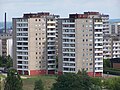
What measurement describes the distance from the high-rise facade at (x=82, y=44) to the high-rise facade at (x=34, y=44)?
4.90 ft

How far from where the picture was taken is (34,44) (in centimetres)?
2997

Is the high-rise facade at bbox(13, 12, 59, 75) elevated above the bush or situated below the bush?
above

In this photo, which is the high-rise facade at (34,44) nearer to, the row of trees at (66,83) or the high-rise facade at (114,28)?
the row of trees at (66,83)

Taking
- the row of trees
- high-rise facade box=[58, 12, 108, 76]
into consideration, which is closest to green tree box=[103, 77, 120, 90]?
the row of trees

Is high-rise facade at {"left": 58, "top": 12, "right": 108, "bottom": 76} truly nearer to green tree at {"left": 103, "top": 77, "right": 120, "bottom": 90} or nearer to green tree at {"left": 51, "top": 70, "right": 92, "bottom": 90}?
green tree at {"left": 103, "top": 77, "right": 120, "bottom": 90}

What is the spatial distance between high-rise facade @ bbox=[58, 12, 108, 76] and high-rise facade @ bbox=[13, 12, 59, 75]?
149cm

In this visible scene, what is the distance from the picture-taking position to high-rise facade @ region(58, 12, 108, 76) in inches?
1123

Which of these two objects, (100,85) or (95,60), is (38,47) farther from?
(100,85)

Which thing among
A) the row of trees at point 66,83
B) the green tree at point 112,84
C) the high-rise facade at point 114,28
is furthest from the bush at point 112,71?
the high-rise facade at point 114,28

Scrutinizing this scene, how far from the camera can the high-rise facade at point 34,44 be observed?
29938mm

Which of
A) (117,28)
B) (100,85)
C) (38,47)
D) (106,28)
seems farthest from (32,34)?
(117,28)

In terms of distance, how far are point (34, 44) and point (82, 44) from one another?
335 cm

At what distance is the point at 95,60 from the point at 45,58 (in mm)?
3567

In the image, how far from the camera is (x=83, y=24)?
28.6m
